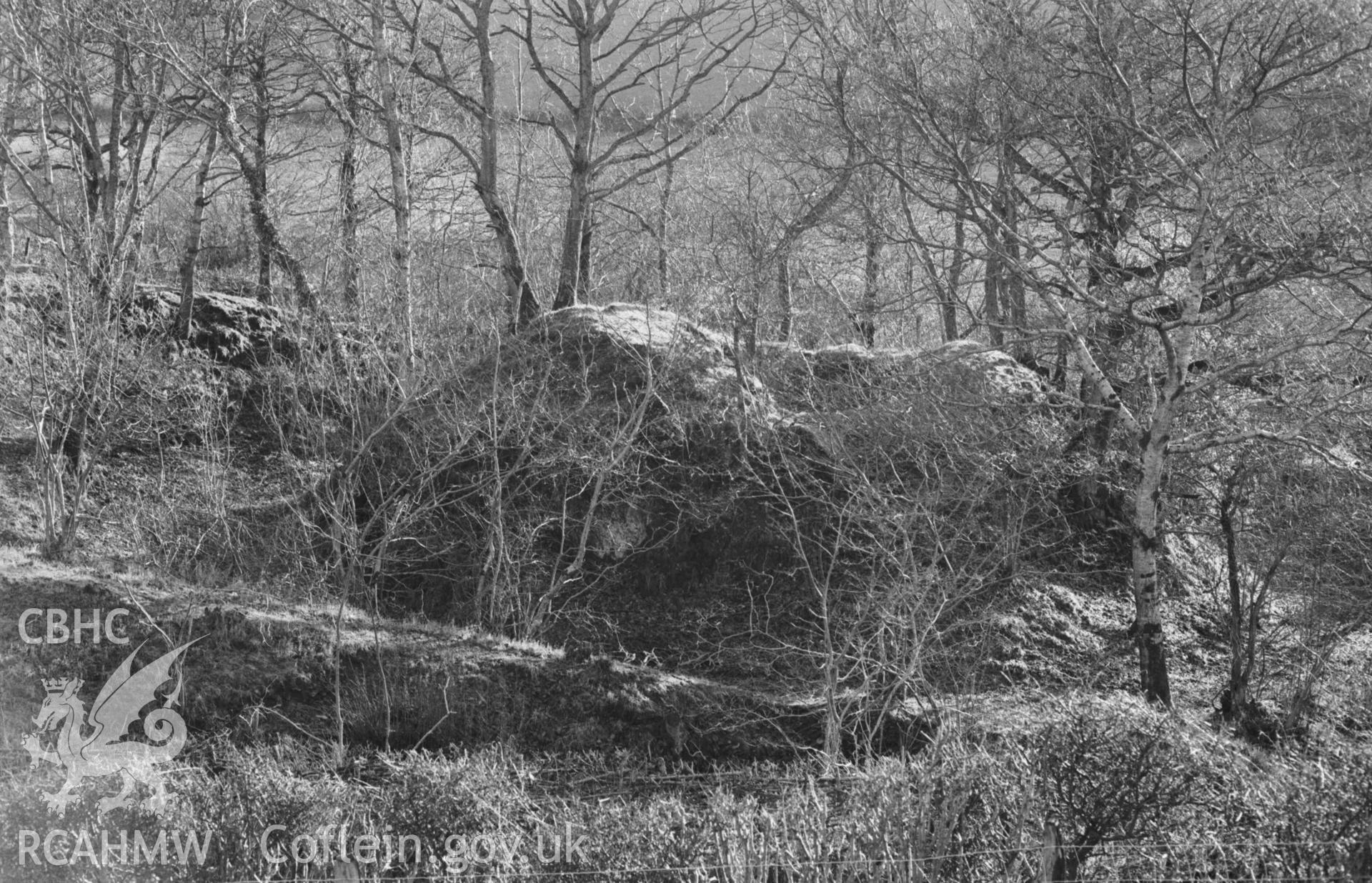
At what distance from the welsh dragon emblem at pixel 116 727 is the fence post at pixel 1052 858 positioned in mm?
3777

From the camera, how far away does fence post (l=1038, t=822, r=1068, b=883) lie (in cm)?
425

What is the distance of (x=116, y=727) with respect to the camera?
738cm

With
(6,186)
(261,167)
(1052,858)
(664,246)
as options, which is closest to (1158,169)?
(664,246)

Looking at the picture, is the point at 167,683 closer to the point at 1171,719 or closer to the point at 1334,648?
the point at 1171,719

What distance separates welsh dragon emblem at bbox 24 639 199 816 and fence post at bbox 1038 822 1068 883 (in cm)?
378

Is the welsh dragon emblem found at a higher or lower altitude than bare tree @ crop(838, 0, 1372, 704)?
lower

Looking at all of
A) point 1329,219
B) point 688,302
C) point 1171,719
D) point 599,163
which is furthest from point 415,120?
point 1171,719

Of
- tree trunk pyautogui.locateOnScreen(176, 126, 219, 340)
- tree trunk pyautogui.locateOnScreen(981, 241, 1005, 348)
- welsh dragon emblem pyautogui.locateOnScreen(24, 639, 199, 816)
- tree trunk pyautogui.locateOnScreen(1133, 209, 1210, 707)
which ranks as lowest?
welsh dragon emblem pyautogui.locateOnScreen(24, 639, 199, 816)

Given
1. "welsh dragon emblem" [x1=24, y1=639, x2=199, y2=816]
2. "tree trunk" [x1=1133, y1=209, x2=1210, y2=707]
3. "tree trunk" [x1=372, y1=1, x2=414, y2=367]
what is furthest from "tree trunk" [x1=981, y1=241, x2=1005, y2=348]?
"welsh dragon emblem" [x1=24, y1=639, x2=199, y2=816]

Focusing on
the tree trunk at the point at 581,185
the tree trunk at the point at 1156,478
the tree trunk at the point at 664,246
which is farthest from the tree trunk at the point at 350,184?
the tree trunk at the point at 1156,478

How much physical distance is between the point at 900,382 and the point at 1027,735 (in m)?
4.75

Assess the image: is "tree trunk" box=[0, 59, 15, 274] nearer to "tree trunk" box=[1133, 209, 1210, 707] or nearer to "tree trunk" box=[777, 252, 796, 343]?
"tree trunk" box=[777, 252, 796, 343]

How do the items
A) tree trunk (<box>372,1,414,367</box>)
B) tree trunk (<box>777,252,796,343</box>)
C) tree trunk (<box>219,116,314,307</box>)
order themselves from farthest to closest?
tree trunk (<box>219,116,314,307</box>) → tree trunk (<box>777,252,796,343</box>) → tree trunk (<box>372,1,414,367</box>)

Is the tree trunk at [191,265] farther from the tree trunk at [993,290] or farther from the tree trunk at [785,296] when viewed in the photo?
the tree trunk at [993,290]
